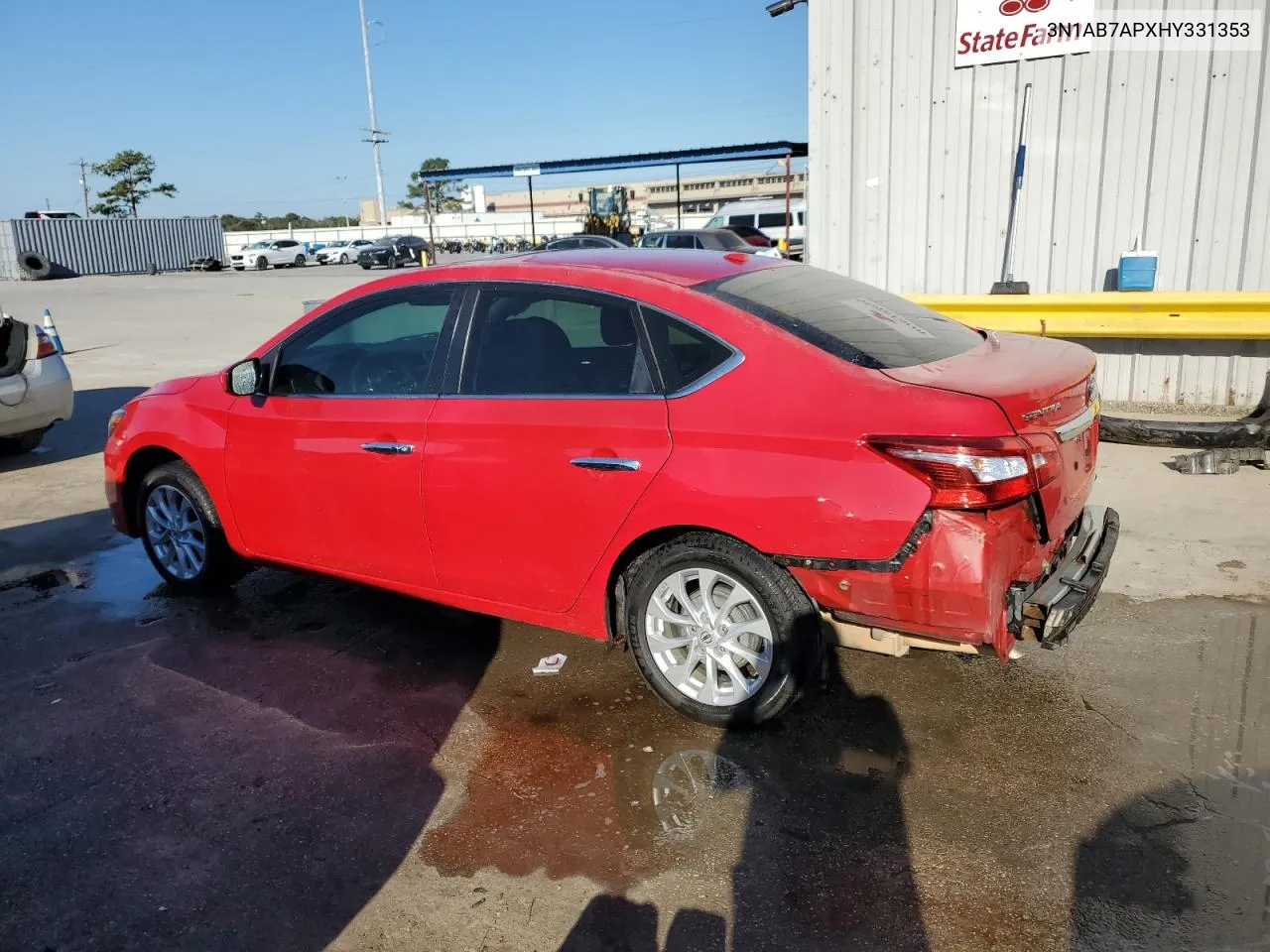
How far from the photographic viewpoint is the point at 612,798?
324 centimetres

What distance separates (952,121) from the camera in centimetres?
878

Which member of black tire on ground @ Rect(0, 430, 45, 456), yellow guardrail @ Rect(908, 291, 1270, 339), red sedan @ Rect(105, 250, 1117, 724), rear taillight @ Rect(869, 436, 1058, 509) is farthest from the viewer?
black tire on ground @ Rect(0, 430, 45, 456)

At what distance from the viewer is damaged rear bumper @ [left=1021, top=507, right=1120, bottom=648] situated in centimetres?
318

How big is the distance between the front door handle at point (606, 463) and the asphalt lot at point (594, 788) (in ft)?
3.20

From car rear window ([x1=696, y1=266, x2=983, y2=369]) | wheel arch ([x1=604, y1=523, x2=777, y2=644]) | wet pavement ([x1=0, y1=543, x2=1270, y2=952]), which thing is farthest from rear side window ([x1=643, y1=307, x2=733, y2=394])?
wet pavement ([x1=0, y1=543, x2=1270, y2=952])

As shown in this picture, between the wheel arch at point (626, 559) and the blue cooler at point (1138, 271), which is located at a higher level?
the blue cooler at point (1138, 271)

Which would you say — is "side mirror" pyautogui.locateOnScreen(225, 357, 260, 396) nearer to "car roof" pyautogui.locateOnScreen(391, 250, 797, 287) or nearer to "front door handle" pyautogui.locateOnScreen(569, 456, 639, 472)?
"car roof" pyautogui.locateOnScreen(391, 250, 797, 287)

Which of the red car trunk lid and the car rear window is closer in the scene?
the red car trunk lid

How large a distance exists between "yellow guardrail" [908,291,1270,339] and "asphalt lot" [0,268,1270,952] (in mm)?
3236

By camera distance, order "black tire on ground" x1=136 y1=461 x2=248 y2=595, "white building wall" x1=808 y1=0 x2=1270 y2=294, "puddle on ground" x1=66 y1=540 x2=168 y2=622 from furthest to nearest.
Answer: "white building wall" x1=808 y1=0 x2=1270 y2=294 → "puddle on ground" x1=66 y1=540 x2=168 y2=622 → "black tire on ground" x1=136 y1=461 x2=248 y2=595

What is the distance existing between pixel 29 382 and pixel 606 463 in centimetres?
681

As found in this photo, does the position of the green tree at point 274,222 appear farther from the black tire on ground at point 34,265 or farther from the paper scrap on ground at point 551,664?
the paper scrap on ground at point 551,664

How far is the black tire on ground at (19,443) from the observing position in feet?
29.1

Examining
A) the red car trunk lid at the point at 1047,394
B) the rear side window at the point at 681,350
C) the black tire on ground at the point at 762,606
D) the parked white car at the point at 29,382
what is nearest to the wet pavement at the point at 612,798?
the black tire on ground at the point at 762,606
